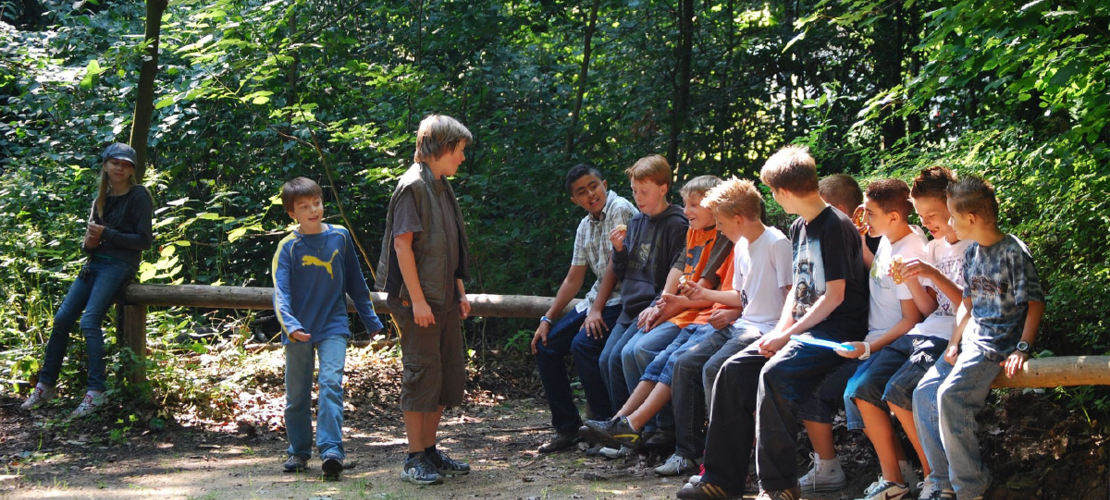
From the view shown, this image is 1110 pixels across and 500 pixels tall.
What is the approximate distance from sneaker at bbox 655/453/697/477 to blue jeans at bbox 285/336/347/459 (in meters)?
1.68

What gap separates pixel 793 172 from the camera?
4180mm

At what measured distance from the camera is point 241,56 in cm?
772

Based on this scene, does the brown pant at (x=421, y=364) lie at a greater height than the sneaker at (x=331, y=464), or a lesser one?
greater

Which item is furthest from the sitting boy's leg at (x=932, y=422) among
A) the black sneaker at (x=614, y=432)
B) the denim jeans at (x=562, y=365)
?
the denim jeans at (x=562, y=365)

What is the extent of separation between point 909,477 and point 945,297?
2.65ft

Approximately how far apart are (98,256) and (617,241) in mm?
→ 3693

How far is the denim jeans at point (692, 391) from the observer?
15.4 feet

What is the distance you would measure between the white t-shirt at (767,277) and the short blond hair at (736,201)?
13cm

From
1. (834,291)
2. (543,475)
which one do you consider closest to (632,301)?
(543,475)

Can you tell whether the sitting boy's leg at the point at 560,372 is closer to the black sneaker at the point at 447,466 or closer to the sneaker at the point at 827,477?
the black sneaker at the point at 447,466

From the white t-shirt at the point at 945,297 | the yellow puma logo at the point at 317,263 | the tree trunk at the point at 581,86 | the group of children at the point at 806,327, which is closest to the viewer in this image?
the group of children at the point at 806,327

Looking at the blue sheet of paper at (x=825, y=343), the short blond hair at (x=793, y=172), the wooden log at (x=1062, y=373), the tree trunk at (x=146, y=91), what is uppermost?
the tree trunk at (x=146, y=91)

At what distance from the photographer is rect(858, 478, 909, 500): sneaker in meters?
3.89

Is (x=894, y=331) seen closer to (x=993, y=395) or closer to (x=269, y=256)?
(x=993, y=395)
